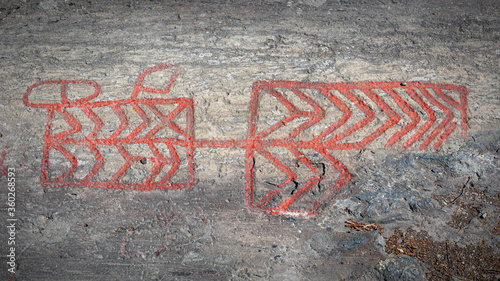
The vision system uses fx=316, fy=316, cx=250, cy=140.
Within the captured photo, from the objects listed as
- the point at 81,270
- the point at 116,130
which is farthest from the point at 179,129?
the point at 81,270

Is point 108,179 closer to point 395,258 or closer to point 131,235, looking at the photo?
point 131,235

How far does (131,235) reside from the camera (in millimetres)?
2395

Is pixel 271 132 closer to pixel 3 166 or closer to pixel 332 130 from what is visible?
pixel 332 130

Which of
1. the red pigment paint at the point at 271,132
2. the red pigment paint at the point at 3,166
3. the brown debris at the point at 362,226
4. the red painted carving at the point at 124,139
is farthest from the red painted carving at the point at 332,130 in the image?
the red pigment paint at the point at 3,166

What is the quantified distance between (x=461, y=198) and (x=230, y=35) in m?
2.21

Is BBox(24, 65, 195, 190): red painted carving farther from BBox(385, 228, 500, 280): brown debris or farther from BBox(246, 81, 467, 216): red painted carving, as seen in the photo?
BBox(385, 228, 500, 280): brown debris

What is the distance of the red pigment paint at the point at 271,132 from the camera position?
243cm

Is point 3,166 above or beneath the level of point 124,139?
beneath

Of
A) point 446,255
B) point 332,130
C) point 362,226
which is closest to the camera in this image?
point 446,255

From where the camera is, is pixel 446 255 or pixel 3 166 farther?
pixel 3 166

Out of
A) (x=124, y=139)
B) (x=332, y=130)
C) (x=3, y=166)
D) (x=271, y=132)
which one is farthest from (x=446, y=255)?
(x=3, y=166)

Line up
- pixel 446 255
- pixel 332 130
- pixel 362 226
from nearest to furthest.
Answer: pixel 446 255, pixel 362 226, pixel 332 130

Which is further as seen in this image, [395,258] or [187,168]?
[187,168]

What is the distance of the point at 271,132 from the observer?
8.15 feet
